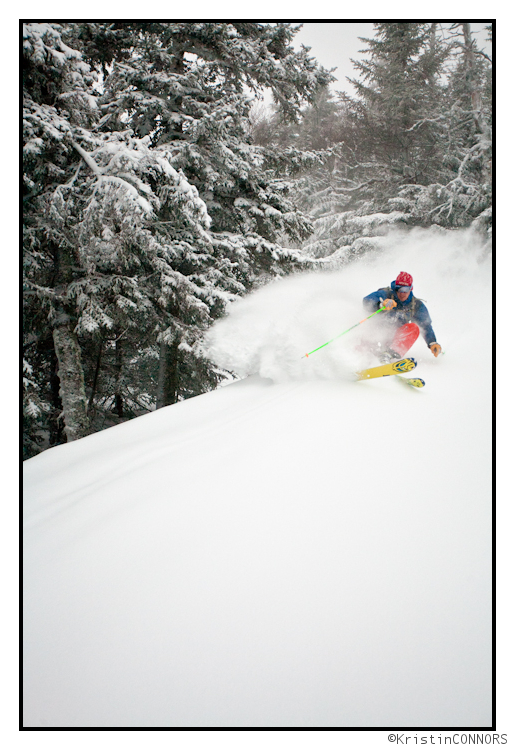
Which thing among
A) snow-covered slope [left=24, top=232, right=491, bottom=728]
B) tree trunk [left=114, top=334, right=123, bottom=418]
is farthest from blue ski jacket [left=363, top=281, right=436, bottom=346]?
tree trunk [left=114, top=334, right=123, bottom=418]

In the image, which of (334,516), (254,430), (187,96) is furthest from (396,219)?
(334,516)

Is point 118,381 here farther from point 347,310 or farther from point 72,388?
point 347,310

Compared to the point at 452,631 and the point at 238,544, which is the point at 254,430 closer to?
the point at 238,544

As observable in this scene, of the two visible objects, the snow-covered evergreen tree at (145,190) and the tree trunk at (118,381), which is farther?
the tree trunk at (118,381)

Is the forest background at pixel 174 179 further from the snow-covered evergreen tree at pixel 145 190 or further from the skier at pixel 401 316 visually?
the skier at pixel 401 316

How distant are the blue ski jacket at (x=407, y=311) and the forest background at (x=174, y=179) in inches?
82.0

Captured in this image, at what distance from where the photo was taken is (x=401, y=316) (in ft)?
14.6

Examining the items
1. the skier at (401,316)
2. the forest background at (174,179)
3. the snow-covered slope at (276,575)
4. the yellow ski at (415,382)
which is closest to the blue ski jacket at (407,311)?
the skier at (401,316)

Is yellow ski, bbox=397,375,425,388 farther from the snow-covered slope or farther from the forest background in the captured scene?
the forest background

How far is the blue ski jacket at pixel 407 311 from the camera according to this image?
4.33 meters

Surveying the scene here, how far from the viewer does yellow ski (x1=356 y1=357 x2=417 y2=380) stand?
372cm

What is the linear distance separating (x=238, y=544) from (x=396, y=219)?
382 inches

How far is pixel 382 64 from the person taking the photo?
28.3 ft

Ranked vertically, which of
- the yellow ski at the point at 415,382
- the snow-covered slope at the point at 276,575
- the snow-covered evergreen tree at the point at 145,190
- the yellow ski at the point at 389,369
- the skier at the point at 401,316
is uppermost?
the snow-covered evergreen tree at the point at 145,190
